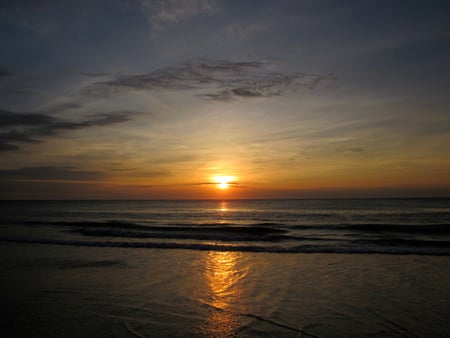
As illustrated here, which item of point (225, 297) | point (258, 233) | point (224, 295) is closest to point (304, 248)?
point (224, 295)

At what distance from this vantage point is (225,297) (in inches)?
300

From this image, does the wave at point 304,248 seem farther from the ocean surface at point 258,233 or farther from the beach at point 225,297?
the beach at point 225,297

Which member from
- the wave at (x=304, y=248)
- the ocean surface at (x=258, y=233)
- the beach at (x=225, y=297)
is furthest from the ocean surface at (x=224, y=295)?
the ocean surface at (x=258, y=233)

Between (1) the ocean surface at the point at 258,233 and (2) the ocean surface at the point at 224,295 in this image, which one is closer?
(2) the ocean surface at the point at 224,295

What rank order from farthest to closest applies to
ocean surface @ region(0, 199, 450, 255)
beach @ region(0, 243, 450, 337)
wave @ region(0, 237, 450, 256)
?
ocean surface @ region(0, 199, 450, 255) → wave @ region(0, 237, 450, 256) → beach @ region(0, 243, 450, 337)

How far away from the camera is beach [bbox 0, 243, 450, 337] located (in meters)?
5.75

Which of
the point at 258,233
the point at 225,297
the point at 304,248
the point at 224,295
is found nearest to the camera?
the point at 225,297

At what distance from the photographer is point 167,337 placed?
5.33 meters

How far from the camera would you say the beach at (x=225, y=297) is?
575cm

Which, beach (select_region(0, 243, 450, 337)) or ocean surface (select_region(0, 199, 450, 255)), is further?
ocean surface (select_region(0, 199, 450, 255))

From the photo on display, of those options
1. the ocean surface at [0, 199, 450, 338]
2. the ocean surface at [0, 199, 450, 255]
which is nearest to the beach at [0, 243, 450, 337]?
the ocean surface at [0, 199, 450, 338]

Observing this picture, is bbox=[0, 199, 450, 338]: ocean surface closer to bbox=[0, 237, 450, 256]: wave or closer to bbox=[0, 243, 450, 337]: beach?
bbox=[0, 243, 450, 337]: beach

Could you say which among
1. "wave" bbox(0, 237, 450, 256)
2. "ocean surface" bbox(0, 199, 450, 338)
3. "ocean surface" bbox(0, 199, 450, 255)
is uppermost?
"ocean surface" bbox(0, 199, 450, 338)

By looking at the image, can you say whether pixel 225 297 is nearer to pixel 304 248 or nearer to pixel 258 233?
pixel 304 248
